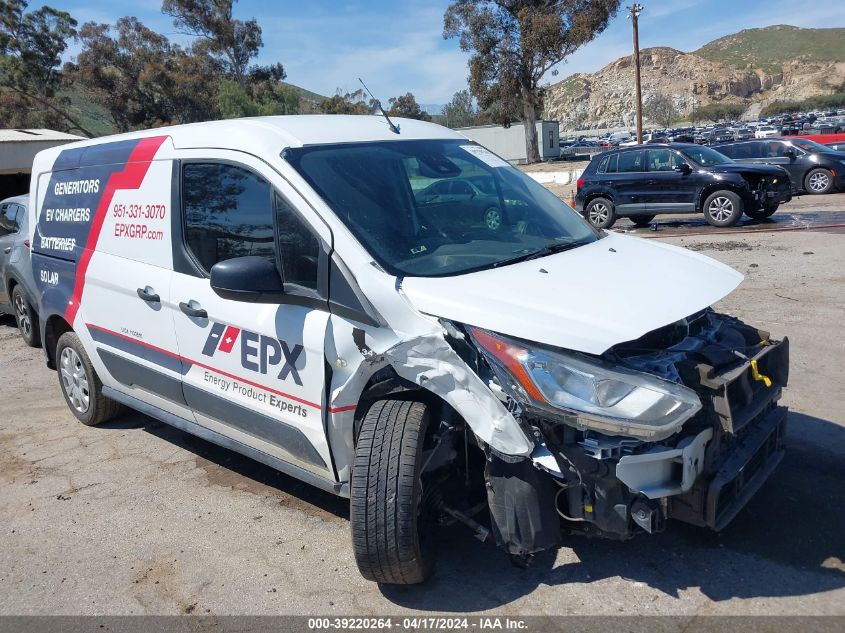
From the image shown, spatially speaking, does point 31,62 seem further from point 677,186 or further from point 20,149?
point 677,186

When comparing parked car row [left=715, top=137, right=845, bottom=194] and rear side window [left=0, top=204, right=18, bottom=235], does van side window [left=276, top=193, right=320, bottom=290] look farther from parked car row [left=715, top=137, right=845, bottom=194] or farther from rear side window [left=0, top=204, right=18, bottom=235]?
parked car row [left=715, top=137, right=845, bottom=194]

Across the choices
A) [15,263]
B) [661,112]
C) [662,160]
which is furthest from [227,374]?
[661,112]

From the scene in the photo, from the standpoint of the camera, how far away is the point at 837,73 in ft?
395

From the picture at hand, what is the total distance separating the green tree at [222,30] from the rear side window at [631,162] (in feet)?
122

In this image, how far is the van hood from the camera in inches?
114

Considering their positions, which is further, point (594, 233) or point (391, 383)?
point (594, 233)

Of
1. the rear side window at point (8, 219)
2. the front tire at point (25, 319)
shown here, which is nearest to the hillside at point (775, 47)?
the rear side window at point (8, 219)

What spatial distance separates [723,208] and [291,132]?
41.7ft

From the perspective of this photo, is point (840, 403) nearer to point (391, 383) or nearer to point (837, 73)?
point (391, 383)

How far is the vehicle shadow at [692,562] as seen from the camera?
10.6 feet

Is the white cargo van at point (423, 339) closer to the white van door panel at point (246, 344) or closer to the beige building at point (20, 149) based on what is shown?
the white van door panel at point (246, 344)

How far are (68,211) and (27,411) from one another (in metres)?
1.94

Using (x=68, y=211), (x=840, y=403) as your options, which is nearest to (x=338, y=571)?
(x=68, y=211)

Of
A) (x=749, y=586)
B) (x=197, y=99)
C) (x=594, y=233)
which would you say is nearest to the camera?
(x=749, y=586)
